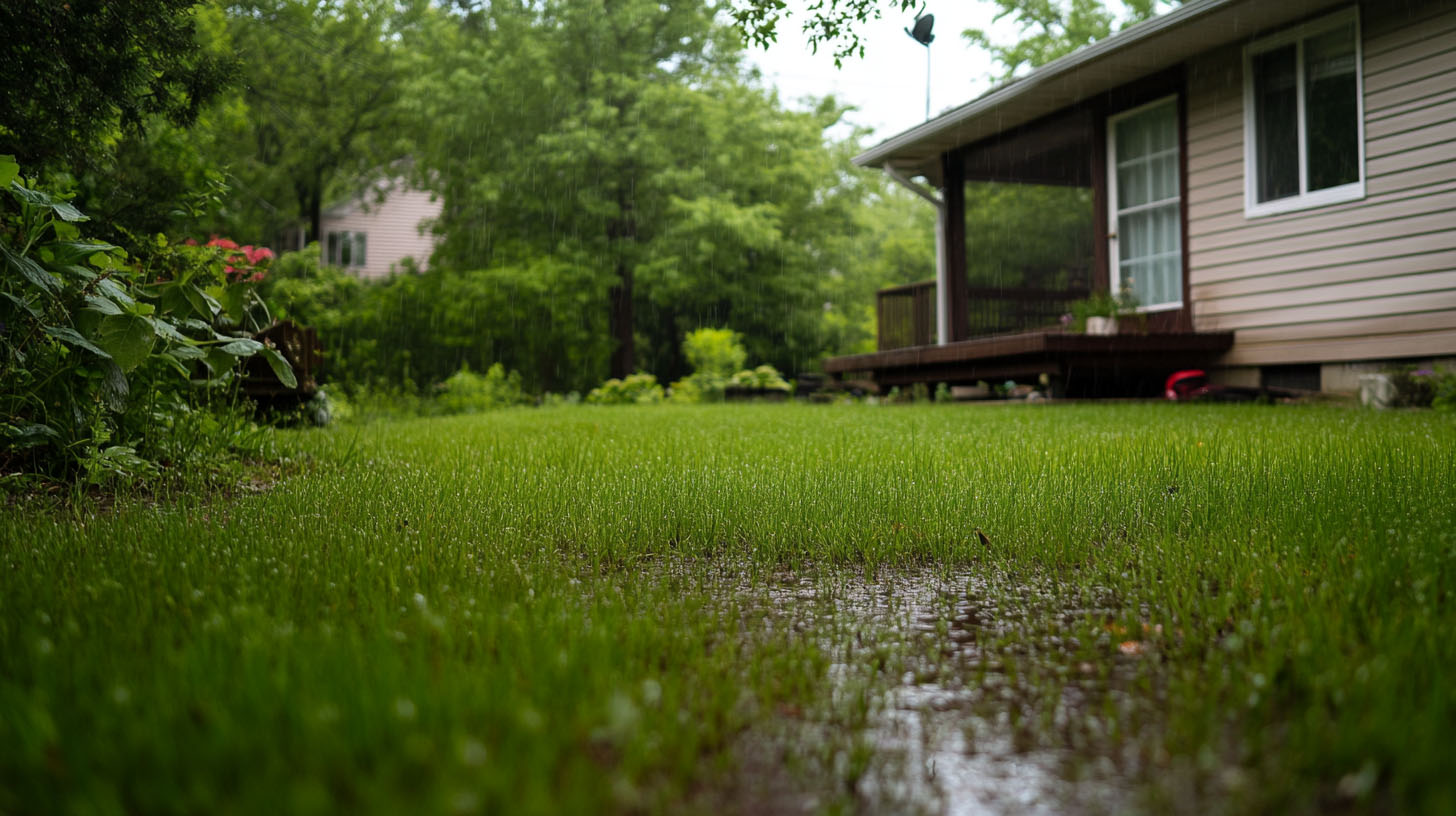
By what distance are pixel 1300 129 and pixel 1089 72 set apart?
231cm

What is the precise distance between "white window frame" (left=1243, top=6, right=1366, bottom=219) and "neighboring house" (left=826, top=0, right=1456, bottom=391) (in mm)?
14

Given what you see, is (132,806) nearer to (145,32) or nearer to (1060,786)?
(1060,786)

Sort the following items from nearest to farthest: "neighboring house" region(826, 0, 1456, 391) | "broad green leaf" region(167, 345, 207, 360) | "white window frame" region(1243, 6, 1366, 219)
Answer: "broad green leaf" region(167, 345, 207, 360) → "neighboring house" region(826, 0, 1456, 391) → "white window frame" region(1243, 6, 1366, 219)

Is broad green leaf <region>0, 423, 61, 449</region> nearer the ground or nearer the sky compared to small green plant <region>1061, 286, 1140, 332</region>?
nearer the ground

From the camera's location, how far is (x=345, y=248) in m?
30.5

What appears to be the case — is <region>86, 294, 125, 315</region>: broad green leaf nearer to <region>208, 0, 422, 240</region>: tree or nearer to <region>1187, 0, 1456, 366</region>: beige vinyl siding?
<region>1187, 0, 1456, 366</region>: beige vinyl siding

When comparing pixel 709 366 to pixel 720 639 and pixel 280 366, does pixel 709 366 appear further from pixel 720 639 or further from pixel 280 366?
pixel 720 639

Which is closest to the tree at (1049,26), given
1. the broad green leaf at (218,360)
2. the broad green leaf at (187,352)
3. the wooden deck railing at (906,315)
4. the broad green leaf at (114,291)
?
the wooden deck railing at (906,315)

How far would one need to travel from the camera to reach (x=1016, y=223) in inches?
737

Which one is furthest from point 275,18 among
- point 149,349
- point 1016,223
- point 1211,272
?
point 149,349

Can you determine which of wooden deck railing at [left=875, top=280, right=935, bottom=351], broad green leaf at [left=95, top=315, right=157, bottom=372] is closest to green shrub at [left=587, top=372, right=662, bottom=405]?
wooden deck railing at [left=875, top=280, right=935, bottom=351]

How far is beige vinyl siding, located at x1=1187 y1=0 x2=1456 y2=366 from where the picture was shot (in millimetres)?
7969

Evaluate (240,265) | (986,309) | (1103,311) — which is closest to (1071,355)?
(1103,311)

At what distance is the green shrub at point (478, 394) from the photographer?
557 inches
